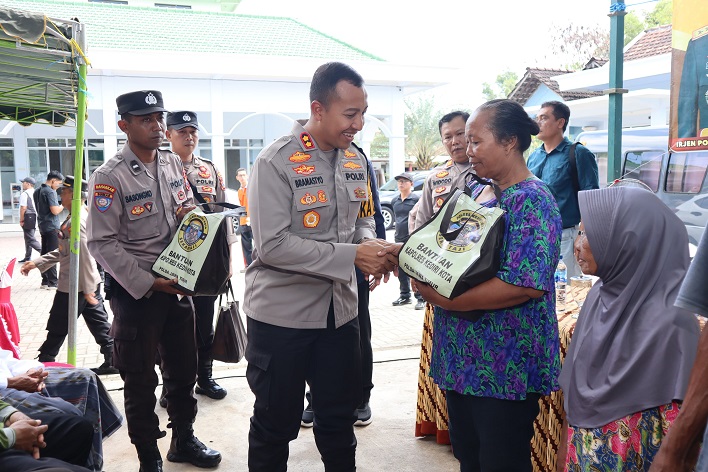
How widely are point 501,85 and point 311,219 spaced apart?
47.7 meters

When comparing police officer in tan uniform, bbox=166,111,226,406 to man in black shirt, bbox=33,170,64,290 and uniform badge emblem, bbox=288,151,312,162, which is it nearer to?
uniform badge emblem, bbox=288,151,312,162

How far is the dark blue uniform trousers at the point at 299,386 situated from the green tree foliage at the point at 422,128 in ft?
129

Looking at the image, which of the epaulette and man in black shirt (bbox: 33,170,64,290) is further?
man in black shirt (bbox: 33,170,64,290)

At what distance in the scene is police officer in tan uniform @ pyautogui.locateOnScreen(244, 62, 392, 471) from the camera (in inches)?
94.6

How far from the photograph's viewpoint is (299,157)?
247cm

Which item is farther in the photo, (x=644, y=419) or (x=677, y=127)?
(x=677, y=127)

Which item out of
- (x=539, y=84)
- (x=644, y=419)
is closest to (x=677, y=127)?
(x=644, y=419)

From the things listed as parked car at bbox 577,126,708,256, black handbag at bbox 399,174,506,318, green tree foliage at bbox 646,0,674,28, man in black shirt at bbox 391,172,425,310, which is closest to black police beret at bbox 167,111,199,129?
black handbag at bbox 399,174,506,318

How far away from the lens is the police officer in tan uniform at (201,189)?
4.38 metres

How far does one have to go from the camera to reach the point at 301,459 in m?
3.51

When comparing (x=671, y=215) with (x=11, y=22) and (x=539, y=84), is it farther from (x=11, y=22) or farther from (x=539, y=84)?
(x=539, y=84)

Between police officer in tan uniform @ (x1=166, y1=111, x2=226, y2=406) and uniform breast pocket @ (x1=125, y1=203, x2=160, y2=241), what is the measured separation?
120 cm

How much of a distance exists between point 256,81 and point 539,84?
980cm

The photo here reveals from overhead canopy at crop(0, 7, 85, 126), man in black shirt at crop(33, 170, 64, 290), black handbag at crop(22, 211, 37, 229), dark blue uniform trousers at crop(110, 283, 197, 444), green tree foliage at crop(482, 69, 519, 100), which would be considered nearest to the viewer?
overhead canopy at crop(0, 7, 85, 126)
